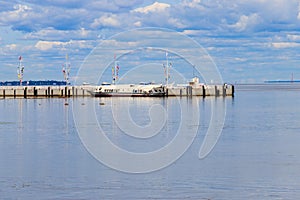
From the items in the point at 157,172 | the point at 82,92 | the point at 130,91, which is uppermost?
the point at 130,91

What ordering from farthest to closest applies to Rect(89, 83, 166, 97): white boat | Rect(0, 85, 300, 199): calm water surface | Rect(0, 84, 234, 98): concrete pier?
1. Rect(89, 83, 166, 97): white boat
2. Rect(0, 84, 234, 98): concrete pier
3. Rect(0, 85, 300, 199): calm water surface

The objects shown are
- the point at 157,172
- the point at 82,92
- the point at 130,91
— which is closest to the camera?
the point at 157,172

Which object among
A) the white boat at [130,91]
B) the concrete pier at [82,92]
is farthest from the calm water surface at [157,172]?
the white boat at [130,91]

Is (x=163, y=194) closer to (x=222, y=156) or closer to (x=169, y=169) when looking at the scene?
(x=169, y=169)

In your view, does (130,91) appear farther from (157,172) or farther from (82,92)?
(157,172)

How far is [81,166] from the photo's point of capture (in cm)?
3572

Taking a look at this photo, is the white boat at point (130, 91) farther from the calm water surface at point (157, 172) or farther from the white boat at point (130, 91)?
the calm water surface at point (157, 172)

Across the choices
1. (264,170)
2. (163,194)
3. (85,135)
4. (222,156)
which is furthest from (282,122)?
(163,194)

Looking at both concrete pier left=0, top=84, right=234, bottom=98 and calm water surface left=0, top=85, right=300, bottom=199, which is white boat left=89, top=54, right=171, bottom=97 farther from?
calm water surface left=0, top=85, right=300, bottom=199

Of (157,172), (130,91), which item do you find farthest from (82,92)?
(157,172)

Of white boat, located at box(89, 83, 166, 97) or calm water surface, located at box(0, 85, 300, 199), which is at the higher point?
white boat, located at box(89, 83, 166, 97)

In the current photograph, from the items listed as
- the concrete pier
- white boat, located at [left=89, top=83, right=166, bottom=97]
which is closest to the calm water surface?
the concrete pier

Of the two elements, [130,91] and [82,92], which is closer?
[130,91]

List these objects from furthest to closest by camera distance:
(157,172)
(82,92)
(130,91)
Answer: (82,92) < (130,91) < (157,172)
